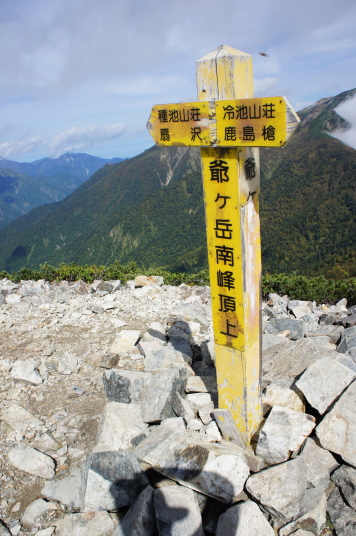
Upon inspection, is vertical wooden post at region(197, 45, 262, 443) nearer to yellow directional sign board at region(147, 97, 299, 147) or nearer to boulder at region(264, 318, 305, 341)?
yellow directional sign board at region(147, 97, 299, 147)

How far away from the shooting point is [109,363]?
6469mm

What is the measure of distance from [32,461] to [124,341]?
111 inches

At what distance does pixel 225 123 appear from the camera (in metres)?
3.41

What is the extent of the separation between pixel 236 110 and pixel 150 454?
11.2ft

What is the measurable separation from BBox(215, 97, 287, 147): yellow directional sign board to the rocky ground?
9.20 feet

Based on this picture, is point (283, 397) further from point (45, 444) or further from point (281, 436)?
point (45, 444)

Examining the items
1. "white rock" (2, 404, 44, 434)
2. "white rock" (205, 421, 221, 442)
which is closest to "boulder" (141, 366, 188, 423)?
"white rock" (205, 421, 221, 442)

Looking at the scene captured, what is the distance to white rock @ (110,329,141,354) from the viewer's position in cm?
682

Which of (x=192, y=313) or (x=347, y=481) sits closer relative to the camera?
(x=347, y=481)

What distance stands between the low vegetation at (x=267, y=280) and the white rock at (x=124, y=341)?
18.0 feet

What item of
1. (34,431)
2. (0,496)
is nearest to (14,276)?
(34,431)

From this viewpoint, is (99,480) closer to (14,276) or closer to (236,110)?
(236,110)

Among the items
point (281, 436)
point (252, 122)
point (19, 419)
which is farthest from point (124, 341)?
point (252, 122)

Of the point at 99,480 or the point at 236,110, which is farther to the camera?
the point at 99,480
